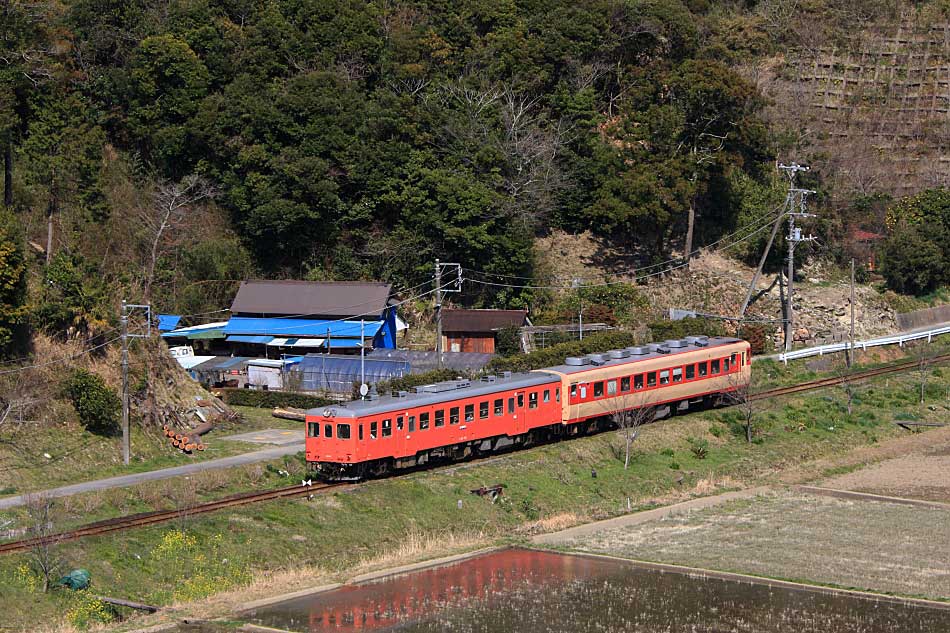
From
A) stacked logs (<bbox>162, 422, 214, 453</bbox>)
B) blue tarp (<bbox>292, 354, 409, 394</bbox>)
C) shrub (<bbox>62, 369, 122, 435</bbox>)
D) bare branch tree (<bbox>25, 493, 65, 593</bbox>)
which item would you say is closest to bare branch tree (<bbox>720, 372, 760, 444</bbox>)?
blue tarp (<bbox>292, 354, 409, 394</bbox>)

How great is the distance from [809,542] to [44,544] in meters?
21.3

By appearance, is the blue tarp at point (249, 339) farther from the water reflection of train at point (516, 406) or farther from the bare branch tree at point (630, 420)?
the bare branch tree at point (630, 420)

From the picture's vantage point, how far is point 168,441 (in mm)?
44062

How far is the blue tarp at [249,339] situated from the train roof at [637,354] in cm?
1787

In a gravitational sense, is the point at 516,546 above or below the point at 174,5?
below

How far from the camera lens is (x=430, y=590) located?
1214 inches

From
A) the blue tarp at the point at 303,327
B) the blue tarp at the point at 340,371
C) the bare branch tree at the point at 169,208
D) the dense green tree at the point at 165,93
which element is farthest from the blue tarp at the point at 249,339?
the dense green tree at the point at 165,93

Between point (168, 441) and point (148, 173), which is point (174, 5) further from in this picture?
point (168, 441)

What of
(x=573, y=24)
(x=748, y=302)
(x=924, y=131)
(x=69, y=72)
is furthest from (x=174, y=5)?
(x=924, y=131)

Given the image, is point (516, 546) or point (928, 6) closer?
point (516, 546)

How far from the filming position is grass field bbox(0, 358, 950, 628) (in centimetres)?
3148

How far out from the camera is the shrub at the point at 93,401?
4216 centimetres

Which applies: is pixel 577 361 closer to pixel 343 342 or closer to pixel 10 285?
pixel 343 342

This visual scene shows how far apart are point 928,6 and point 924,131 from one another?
48.0 feet
